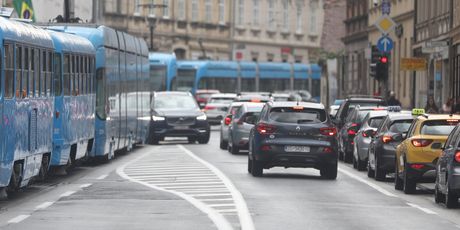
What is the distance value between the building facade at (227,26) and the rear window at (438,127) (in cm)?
7362

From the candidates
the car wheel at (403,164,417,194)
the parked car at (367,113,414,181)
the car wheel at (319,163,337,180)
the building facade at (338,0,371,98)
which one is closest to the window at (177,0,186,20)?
the building facade at (338,0,371,98)

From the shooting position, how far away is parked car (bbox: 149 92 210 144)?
4978 cm

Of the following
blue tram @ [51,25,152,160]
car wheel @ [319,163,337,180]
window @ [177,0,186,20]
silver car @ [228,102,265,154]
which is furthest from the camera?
window @ [177,0,186,20]

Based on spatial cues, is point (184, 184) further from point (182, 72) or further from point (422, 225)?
point (182, 72)

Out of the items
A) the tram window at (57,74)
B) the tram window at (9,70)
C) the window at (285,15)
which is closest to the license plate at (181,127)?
the tram window at (57,74)

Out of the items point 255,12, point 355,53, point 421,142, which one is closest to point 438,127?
point 421,142

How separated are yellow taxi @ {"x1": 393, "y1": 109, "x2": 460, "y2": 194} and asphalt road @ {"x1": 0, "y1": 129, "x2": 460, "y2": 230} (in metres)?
0.38

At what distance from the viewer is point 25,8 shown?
42938mm

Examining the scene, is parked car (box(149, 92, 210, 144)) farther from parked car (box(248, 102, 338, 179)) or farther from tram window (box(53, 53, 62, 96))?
tram window (box(53, 53, 62, 96))

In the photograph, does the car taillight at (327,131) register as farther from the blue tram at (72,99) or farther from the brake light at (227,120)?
the brake light at (227,120)

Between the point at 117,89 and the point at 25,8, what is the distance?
6.10 m

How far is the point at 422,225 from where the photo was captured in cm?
1947

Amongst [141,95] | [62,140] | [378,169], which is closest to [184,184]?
[62,140]

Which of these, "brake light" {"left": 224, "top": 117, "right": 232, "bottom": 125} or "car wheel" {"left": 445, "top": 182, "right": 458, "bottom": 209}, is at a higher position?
"brake light" {"left": 224, "top": 117, "right": 232, "bottom": 125}
